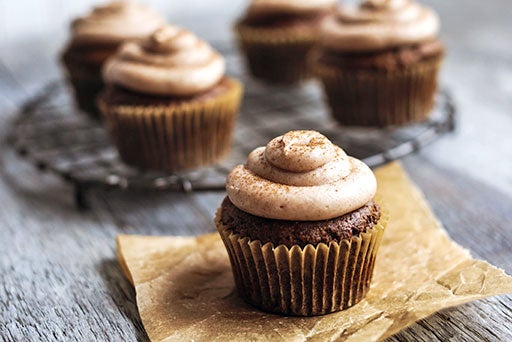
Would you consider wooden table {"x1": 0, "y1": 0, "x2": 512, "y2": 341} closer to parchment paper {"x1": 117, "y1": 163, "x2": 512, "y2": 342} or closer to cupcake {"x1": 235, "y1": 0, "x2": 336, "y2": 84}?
parchment paper {"x1": 117, "y1": 163, "x2": 512, "y2": 342}

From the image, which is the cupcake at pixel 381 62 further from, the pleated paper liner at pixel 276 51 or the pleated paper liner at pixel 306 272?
the pleated paper liner at pixel 306 272

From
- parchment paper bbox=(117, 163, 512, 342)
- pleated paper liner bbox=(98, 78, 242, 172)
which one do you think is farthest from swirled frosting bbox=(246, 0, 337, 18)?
parchment paper bbox=(117, 163, 512, 342)

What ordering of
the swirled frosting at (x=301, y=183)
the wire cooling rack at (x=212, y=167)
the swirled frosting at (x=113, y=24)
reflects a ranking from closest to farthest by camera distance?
the swirled frosting at (x=301, y=183)
the wire cooling rack at (x=212, y=167)
the swirled frosting at (x=113, y=24)

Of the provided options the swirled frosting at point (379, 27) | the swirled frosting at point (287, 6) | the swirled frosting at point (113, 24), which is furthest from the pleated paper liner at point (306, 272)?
the swirled frosting at point (287, 6)

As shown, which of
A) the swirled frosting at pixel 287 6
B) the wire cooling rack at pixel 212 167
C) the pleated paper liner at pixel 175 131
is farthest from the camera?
the swirled frosting at pixel 287 6

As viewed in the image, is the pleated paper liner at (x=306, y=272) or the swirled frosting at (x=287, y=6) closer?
the pleated paper liner at (x=306, y=272)

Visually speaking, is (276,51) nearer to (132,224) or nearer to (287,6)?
(287,6)

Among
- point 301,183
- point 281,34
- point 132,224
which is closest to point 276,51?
point 281,34
